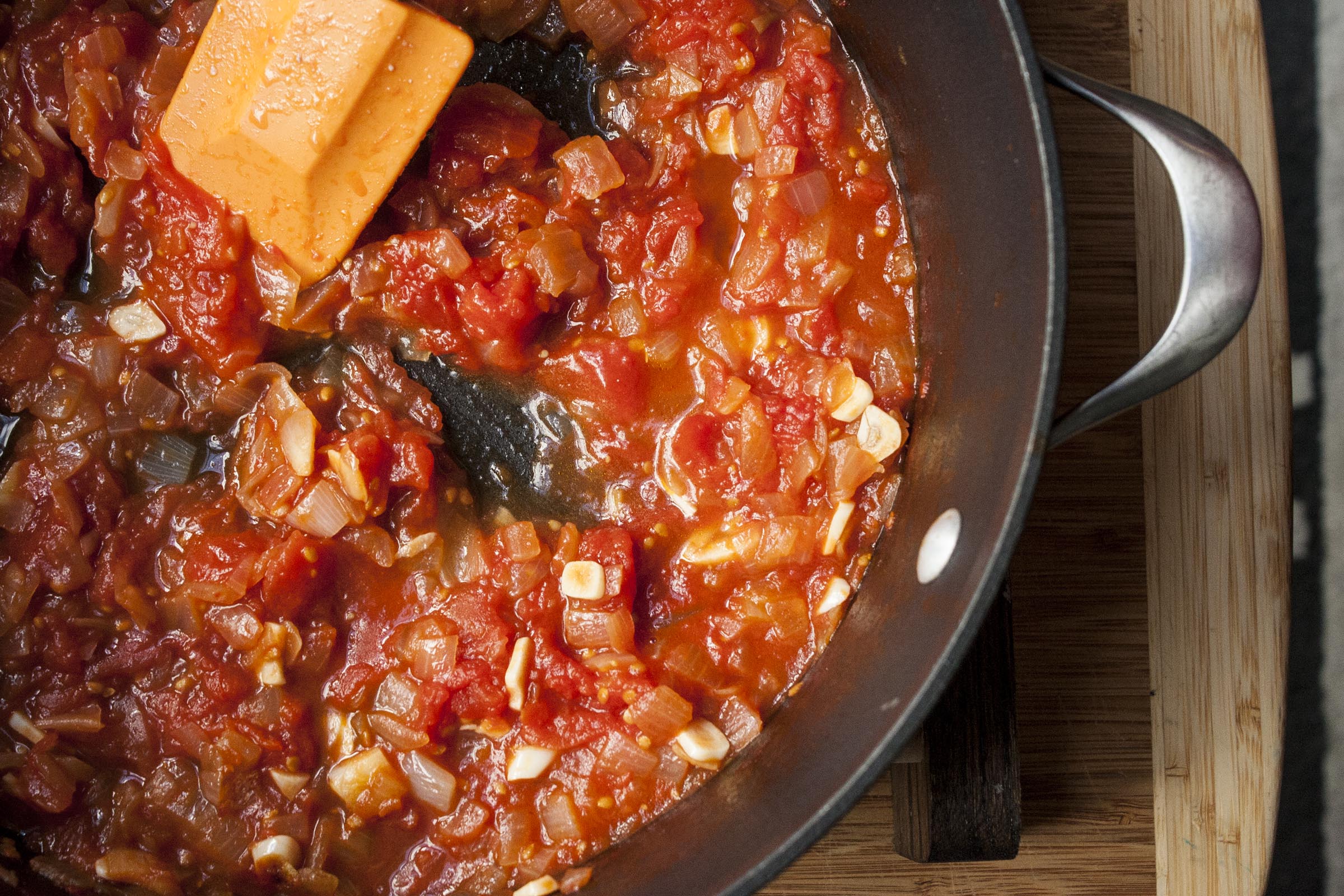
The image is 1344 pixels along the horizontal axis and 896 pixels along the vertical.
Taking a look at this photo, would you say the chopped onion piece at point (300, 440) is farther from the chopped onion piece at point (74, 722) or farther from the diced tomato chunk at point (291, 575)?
the chopped onion piece at point (74, 722)

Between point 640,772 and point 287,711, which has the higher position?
point 640,772

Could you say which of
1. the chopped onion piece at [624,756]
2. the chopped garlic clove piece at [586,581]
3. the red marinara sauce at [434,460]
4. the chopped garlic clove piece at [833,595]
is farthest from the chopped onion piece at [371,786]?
the chopped garlic clove piece at [833,595]

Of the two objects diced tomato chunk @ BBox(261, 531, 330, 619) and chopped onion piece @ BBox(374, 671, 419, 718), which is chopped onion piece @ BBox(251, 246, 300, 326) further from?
chopped onion piece @ BBox(374, 671, 419, 718)

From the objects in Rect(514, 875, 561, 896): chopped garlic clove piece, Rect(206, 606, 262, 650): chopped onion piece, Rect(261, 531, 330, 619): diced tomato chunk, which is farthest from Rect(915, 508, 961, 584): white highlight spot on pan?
Rect(206, 606, 262, 650): chopped onion piece

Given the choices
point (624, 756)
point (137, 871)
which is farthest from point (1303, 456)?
point (137, 871)

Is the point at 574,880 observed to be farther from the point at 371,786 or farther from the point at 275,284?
the point at 275,284

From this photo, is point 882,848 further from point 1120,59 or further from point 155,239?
point 155,239

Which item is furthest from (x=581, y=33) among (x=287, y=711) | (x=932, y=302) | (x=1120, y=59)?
(x=287, y=711)
